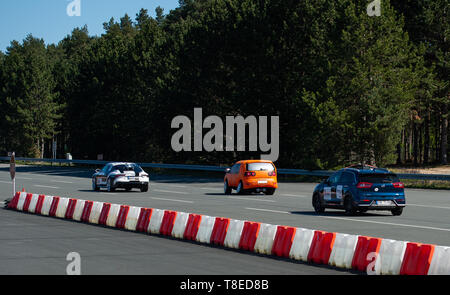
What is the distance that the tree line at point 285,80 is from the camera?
48.9 metres

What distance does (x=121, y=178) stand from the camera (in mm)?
35344

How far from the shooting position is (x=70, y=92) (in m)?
101

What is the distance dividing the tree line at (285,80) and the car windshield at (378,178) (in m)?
24.8

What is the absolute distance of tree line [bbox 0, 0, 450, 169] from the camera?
48906 mm

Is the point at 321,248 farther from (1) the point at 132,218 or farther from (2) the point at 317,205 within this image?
(2) the point at 317,205

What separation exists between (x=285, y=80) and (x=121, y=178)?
25.9m

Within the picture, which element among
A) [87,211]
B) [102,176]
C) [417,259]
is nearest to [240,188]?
[102,176]

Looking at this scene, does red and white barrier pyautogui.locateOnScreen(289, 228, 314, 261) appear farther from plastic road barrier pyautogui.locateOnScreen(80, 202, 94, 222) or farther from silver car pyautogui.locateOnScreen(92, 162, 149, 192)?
silver car pyautogui.locateOnScreen(92, 162, 149, 192)

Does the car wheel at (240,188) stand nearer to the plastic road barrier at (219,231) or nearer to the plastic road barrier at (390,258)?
the plastic road barrier at (219,231)

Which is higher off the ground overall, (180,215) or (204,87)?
(204,87)

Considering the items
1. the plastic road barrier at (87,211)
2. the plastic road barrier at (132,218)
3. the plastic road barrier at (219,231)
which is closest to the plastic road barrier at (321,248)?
the plastic road barrier at (219,231)

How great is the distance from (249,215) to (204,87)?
4471cm

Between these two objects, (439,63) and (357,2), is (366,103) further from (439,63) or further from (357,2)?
(439,63)
